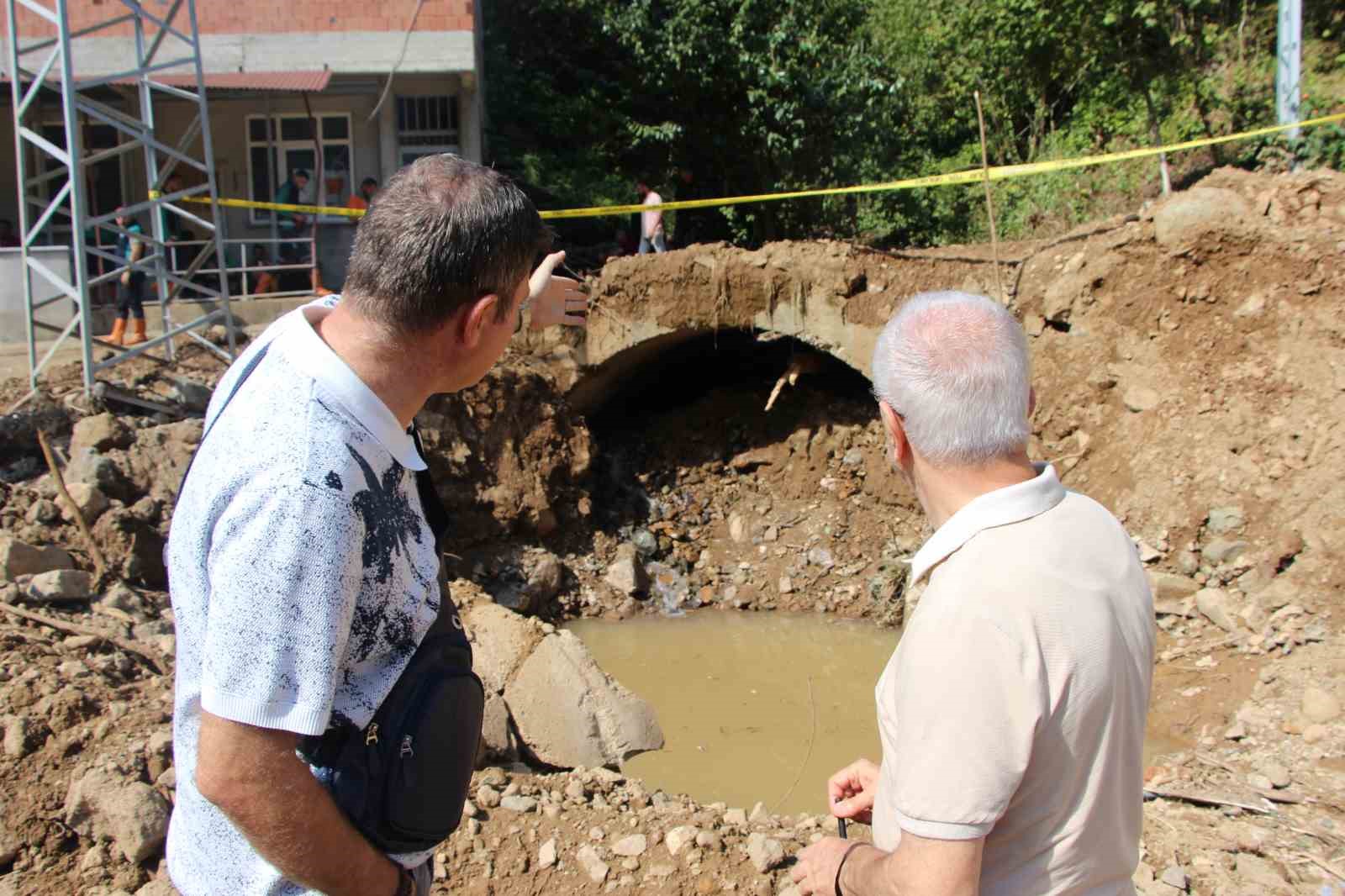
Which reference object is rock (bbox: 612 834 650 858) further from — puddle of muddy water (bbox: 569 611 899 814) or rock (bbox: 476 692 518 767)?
puddle of muddy water (bbox: 569 611 899 814)

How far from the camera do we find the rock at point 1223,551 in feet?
22.6

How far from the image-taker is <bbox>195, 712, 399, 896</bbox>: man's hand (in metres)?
1.24

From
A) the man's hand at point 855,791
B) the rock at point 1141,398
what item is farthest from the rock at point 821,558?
the man's hand at point 855,791

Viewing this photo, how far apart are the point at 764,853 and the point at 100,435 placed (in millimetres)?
5497

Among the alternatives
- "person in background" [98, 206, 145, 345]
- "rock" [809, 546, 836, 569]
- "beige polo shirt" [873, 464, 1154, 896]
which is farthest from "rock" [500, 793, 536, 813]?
"person in background" [98, 206, 145, 345]

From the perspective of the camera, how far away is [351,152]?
13.6 metres

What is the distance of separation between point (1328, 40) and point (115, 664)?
1446 centimetres

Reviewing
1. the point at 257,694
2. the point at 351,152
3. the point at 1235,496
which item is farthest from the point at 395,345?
the point at 351,152

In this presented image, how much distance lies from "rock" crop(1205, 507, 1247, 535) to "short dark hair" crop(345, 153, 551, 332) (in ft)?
22.8

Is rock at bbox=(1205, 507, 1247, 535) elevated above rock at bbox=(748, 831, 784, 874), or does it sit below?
above

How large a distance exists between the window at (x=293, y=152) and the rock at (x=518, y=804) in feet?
36.5

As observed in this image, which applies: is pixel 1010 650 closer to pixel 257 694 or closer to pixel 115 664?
pixel 257 694

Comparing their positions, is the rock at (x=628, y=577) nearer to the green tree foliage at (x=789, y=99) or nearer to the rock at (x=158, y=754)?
the rock at (x=158, y=754)

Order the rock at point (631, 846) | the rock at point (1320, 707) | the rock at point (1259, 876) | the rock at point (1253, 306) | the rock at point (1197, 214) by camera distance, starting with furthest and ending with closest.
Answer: the rock at point (1197, 214) < the rock at point (1253, 306) < the rock at point (1320, 707) < the rock at point (631, 846) < the rock at point (1259, 876)
